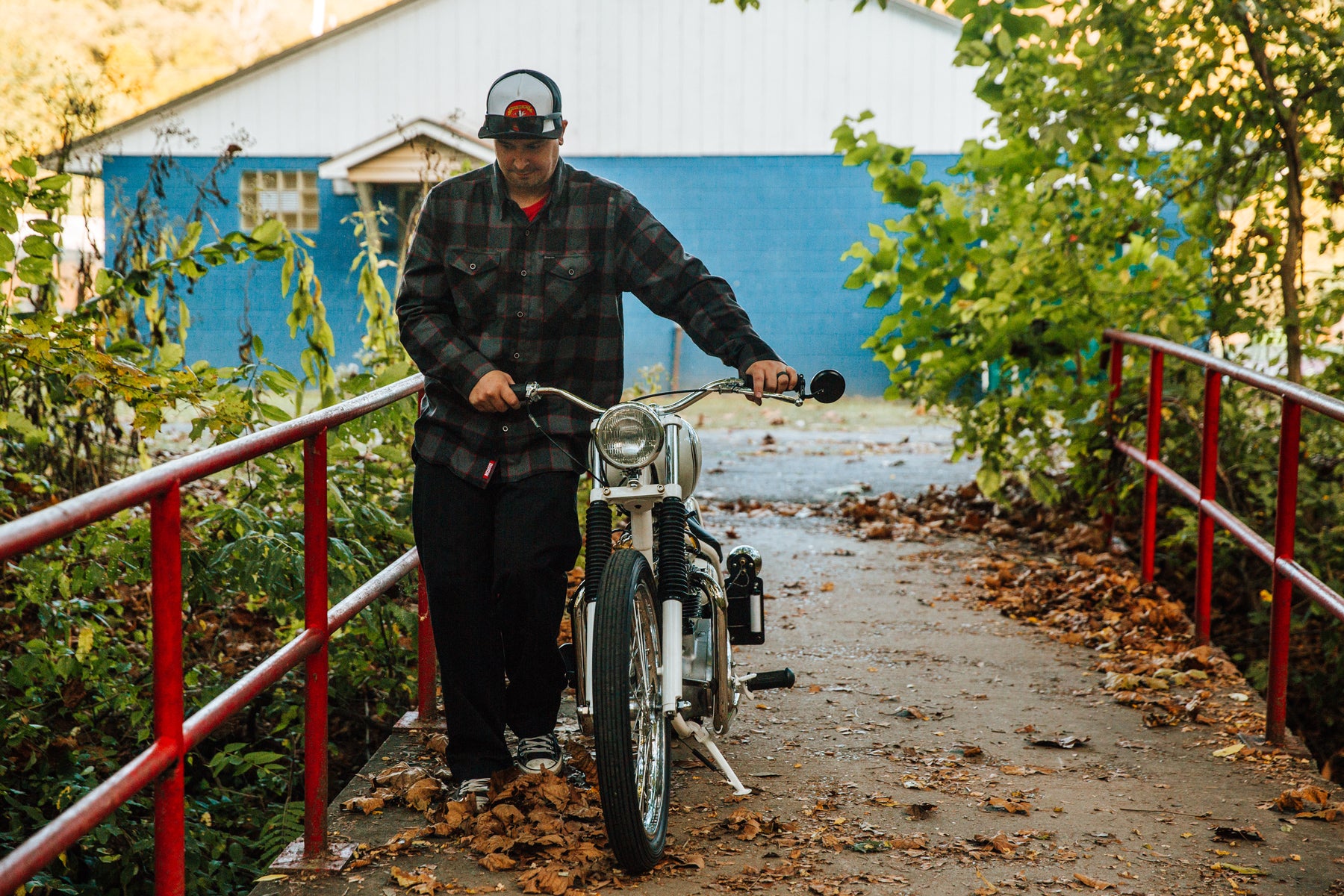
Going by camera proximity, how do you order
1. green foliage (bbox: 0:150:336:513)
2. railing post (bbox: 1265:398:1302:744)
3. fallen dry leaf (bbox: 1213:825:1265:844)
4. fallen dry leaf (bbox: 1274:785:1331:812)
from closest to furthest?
fallen dry leaf (bbox: 1213:825:1265:844) → fallen dry leaf (bbox: 1274:785:1331:812) → green foliage (bbox: 0:150:336:513) → railing post (bbox: 1265:398:1302:744)

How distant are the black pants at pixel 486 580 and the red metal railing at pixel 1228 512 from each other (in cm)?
228

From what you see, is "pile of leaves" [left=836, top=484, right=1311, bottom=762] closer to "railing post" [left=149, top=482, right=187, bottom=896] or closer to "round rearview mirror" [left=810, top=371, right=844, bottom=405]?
"round rearview mirror" [left=810, top=371, right=844, bottom=405]

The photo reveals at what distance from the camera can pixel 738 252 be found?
63.8ft

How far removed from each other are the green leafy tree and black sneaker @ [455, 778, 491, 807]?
4.21m

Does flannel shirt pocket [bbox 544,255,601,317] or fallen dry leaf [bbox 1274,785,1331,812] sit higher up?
flannel shirt pocket [bbox 544,255,601,317]

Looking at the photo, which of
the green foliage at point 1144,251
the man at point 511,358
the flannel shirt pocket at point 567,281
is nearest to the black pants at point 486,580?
the man at point 511,358

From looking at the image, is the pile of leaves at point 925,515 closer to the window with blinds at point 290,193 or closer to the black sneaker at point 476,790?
the black sneaker at point 476,790

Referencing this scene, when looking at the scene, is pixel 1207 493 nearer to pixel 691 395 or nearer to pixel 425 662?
pixel 691 395

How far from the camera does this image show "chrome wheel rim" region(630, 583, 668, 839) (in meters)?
3.52

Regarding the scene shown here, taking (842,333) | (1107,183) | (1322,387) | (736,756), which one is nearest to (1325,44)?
(1107,183)

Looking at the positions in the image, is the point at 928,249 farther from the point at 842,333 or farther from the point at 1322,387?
the point at 842,333

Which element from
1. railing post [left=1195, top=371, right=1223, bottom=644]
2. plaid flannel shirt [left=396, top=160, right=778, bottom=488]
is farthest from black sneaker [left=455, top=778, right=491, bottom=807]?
railing post [left=1195, top=371, right=1223, bottom=644]

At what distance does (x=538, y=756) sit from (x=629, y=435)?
1.18 m

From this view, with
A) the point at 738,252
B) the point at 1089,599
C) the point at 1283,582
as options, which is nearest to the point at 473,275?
the point at 1283,582
